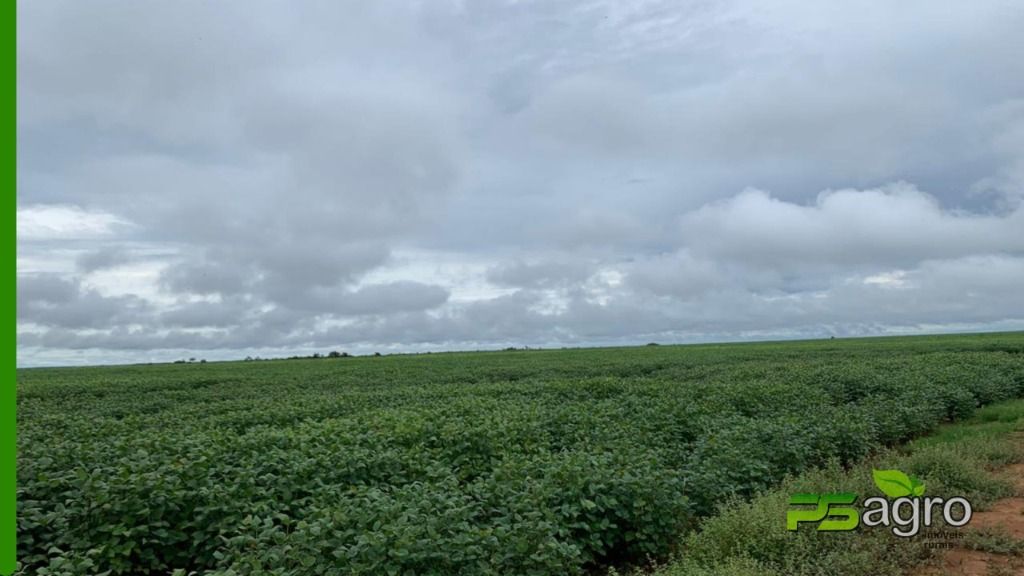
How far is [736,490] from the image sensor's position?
9.61 m

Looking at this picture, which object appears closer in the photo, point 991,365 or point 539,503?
point 539,503

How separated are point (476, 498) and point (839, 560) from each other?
4.11m

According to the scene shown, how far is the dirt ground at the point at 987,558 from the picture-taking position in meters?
6.57

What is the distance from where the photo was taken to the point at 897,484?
28.7 feet

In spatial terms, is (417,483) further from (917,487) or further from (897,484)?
(917,487)

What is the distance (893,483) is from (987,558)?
1830 mm

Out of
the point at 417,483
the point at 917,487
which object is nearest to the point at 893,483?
the point at 917,487

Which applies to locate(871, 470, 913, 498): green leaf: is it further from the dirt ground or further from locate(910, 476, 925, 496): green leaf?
the dirt ground

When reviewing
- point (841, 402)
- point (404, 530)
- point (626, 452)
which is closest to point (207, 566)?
point (404, 530)

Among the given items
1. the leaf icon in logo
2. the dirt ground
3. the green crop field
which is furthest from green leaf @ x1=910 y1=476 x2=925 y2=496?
the green crop field

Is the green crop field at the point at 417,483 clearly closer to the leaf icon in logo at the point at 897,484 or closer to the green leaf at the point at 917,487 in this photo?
the leaf icon in logo at the point at 897,484

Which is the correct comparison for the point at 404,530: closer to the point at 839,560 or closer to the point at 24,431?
the point at 839,560

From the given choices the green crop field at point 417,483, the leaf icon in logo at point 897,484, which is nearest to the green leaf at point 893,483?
the leaf icon in logo at point 897,484

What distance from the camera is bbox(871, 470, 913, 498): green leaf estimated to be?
8.53 meters
